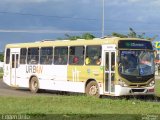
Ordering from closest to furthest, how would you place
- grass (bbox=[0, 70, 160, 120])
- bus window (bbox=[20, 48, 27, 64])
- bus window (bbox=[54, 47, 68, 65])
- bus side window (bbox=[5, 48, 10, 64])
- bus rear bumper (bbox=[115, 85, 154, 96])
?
1. grass (bbox=[0, 70, 160, 120])
2. bus rear bumper (bbox=[115, 85, 154, 96])
3. bus window (bbox=[54, 47, 68, 65])
4. bus window (bbox=[20, 48, 27, 64])
5. bus side window (bbox=[5, 48, 10, 64])

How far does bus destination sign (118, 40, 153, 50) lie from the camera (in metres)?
24.0

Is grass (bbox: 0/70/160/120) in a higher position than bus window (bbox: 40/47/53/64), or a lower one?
lower

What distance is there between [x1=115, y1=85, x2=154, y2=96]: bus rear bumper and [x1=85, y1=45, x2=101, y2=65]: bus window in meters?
2.06

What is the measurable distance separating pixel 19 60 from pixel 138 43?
10.2m

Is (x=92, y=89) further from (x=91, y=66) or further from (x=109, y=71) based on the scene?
(x=109, y=71)

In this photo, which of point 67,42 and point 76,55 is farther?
point 67,42

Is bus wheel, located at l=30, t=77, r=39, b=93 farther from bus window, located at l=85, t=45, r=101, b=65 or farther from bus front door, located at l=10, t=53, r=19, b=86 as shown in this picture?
bus window, located at l=85, t=45, r=101, b=65

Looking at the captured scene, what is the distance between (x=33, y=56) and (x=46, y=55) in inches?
60.1

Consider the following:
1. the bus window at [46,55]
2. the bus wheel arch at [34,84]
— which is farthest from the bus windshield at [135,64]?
the bus wheel arch at [34,84]

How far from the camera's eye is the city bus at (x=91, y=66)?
23.7 metres

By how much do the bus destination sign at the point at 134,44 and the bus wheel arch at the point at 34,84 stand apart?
819 centimetres

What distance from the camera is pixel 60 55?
28.0m

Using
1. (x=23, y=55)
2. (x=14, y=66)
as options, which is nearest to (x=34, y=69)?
(x=23, y=55)

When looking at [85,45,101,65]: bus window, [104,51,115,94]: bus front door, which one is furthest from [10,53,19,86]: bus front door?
[104,51,115,94]: bus front door
